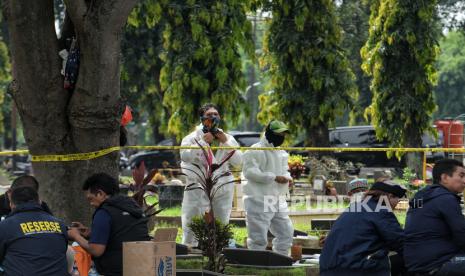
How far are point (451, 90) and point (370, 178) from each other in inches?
1946

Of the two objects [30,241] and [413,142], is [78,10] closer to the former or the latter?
[30,241]

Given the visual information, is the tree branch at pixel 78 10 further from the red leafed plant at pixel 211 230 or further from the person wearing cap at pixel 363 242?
the person wearing cap at pixel 363 242

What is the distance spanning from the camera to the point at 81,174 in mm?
11016

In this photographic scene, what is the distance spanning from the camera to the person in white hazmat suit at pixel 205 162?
13156mm

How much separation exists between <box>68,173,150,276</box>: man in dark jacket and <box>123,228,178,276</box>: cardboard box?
234mm

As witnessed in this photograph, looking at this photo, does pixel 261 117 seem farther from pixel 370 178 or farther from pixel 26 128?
pixel 26 128

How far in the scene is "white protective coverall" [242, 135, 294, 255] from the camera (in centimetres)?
1312

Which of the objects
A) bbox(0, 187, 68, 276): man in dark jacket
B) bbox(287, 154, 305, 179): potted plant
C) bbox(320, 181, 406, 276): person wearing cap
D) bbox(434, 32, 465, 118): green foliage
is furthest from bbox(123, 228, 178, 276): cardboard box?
Result: bbox(434, 32, 465, 118): green foliage

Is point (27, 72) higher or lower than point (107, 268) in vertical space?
higher

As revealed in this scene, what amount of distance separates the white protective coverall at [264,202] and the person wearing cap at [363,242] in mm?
4135

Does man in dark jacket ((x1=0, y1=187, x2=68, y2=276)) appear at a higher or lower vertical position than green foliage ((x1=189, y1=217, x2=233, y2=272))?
higher

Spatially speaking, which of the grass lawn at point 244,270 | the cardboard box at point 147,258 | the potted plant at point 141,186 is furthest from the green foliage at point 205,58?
the cardboard box at point 147,258

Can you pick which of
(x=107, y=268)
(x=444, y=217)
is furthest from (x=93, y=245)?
(x=444, y=217)

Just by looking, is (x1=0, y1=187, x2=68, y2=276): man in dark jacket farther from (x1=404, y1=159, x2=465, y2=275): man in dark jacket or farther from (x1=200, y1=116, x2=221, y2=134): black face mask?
(x1=200, y1=116, x2=221, y2=134): black face mask
